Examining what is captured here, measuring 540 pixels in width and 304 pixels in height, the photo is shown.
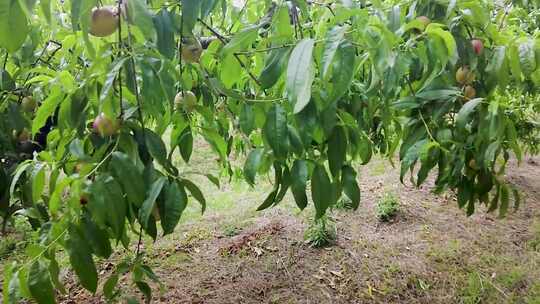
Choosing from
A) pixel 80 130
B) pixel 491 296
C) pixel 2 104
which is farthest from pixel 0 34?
pixel 491 296

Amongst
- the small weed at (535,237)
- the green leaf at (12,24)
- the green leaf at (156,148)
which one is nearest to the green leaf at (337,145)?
the green leaf at (156,148)

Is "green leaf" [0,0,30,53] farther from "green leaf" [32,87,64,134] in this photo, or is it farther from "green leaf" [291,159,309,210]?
"green leaf" [291,159,309,210]

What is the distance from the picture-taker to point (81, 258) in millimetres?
778

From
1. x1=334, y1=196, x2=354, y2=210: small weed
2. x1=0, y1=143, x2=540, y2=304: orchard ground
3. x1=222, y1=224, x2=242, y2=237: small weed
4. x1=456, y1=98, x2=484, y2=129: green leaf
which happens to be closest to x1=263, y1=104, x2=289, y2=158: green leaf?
x1=456, y1=98, x2=484, y2=129: green leaf

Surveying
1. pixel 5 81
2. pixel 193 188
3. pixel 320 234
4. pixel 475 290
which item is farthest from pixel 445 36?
pixel 320 234

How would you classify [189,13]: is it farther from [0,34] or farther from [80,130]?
[80,130]

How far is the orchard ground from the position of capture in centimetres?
277

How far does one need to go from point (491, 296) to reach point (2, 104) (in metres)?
2.88

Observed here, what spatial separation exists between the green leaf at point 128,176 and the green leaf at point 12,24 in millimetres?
277

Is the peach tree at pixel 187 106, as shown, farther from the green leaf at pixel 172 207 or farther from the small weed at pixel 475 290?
the small weed at pixel 475 290

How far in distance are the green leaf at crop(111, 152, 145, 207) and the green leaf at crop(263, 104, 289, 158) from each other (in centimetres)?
26

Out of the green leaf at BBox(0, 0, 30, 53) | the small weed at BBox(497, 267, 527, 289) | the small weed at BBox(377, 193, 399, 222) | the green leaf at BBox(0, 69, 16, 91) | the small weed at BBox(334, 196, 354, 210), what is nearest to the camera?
the green leaf at BBox(0, 0, 30, 53)

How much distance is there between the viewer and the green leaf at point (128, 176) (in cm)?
77

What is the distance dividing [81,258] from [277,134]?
0.44 metres
